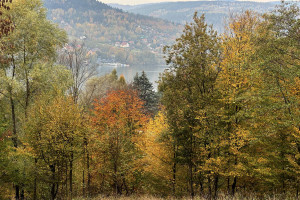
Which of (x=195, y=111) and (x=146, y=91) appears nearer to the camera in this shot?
(x=195, y=111)

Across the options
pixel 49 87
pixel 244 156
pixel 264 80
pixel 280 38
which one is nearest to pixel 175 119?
pixel 244 156

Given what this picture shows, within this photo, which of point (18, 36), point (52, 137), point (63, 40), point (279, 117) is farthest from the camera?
point (63, 40)

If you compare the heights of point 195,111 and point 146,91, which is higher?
point 195,111

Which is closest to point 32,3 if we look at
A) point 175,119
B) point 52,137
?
point 52,137

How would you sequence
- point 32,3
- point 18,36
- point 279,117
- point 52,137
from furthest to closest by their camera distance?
point 32,3, point 18,36, point 52,137, point 279,117

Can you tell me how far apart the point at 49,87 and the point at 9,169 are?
6.72 m

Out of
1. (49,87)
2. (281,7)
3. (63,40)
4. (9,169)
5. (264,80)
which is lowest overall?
(9,169)

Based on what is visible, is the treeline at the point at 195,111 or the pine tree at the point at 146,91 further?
the pine tree at the point at 146,91

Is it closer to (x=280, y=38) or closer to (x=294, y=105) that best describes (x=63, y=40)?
A: (x=280, y=38)

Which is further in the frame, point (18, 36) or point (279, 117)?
point (18, 36)

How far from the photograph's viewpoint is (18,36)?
16875 millimetres

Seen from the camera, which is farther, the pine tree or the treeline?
the pine tree

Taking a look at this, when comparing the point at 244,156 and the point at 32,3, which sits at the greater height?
the point at 32,3

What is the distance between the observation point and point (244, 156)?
14445 millimetres
